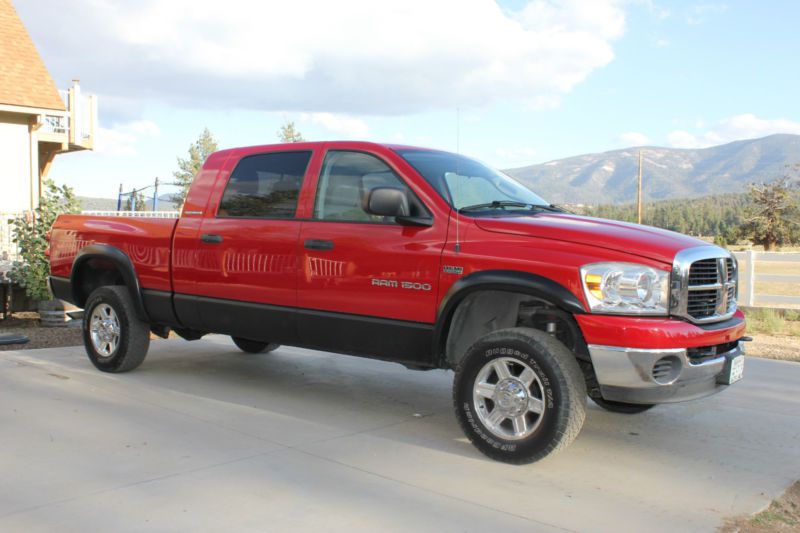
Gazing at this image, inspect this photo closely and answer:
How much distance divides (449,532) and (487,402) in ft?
4.11

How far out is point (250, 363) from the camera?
7.45 meters

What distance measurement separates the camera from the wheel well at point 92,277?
702 centimetres

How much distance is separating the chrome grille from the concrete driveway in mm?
950

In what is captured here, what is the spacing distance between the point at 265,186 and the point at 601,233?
108 inches

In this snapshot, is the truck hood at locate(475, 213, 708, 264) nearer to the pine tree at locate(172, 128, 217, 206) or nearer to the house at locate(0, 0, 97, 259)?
the house at locate(0, 0, 97, 259)

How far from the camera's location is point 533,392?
14.4 feet

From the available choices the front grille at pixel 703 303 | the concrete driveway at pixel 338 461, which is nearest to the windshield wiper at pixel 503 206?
the front grille at pixel 703 303

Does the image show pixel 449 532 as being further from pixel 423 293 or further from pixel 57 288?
pixel 57 288

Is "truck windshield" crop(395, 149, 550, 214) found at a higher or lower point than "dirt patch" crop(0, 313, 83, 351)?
higher

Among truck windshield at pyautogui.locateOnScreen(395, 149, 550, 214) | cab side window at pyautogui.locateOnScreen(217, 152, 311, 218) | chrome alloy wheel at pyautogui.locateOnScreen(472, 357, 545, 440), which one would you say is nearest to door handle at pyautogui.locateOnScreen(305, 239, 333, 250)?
cab side window at pyautogui.locateOnScreen(217, 152, 311, 218)

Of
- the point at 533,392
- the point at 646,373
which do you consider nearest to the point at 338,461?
the point at 533,392

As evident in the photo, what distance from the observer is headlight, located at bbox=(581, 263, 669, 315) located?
4113mm

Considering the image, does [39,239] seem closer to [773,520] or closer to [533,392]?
[533,392]

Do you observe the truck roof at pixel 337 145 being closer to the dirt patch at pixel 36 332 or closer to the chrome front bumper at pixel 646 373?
the chrome front bumper at pixel 646 373
